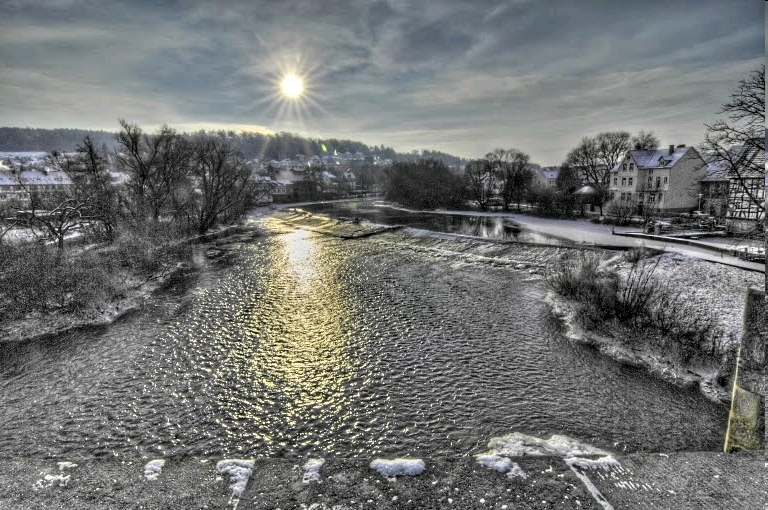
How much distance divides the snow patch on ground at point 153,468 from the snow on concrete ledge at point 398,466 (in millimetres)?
3182

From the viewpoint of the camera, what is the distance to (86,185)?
22766mm

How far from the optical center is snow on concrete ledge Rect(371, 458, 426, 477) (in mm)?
5746

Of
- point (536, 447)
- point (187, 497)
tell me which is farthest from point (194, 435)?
point (536, 447)

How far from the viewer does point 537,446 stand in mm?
6258

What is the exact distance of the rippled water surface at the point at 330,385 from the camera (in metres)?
6.61

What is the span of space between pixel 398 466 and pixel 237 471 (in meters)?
2.40

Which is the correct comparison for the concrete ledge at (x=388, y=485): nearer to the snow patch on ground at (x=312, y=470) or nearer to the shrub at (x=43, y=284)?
the snow patch on ground at (x=312, y=470)

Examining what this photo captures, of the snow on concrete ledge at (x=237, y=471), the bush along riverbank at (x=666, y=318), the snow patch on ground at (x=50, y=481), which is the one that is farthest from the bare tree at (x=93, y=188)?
the bush along riverbank at (x=666, y=318)

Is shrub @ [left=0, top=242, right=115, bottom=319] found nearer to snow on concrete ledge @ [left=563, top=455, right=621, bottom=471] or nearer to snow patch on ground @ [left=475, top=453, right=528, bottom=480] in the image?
snow patch on ground @ [left=475, top=453, right=528, bottom=480]

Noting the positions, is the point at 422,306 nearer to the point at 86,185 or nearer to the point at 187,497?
the point at 187,497

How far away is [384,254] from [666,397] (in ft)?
52.8

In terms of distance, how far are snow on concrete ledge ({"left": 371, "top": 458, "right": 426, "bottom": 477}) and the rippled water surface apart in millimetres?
258

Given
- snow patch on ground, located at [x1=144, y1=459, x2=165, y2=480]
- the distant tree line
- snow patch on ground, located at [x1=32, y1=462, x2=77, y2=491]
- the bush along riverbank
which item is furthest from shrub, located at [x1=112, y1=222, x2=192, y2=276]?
the bush along riverbank

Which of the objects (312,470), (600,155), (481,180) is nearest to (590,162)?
(600,155)
